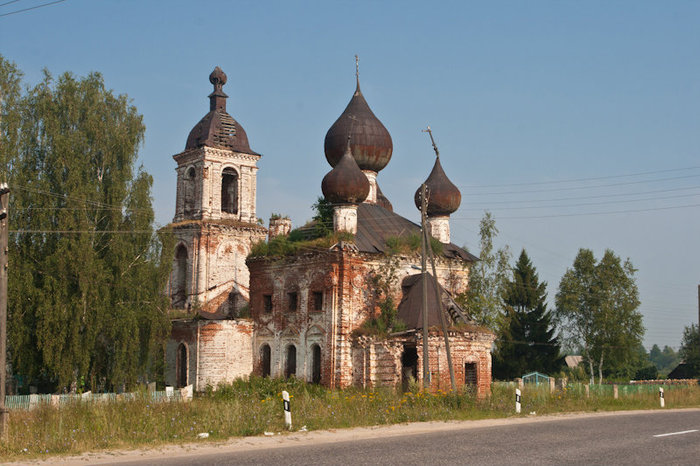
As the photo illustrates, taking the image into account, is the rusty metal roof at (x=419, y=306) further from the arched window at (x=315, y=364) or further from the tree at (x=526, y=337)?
the tree at (x=526, y=337)

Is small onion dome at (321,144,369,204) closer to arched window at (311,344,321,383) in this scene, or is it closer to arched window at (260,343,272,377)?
arched window at (311,344,321,383)

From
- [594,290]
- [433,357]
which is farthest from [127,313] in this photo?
[594,290]

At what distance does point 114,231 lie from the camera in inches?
1105

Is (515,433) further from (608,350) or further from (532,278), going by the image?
(532,278)

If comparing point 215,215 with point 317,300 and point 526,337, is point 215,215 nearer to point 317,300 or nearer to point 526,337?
point 317,300

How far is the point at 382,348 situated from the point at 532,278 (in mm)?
26204

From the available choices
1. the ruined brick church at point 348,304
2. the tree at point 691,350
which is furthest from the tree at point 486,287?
the tree at point 691,350

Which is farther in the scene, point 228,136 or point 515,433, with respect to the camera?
point 228,136

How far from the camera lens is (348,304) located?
2875cm

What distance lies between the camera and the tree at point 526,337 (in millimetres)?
48875

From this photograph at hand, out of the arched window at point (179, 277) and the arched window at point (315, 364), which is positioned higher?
the arched window at point (179, 277)

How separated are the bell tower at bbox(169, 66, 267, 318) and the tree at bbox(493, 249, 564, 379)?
17195 mm

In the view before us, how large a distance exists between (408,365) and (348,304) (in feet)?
10.6

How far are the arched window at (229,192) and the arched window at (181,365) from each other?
10.0m
